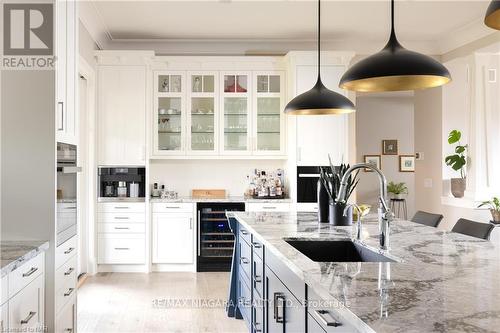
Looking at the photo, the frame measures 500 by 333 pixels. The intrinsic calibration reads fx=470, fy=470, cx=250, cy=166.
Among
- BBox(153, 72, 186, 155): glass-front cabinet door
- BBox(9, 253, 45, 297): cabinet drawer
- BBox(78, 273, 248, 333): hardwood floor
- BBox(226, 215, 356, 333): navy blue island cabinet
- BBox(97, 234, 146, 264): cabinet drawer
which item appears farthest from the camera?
BBox(153, 72, 186, 155): glass-front cabinet door

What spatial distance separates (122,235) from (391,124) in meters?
6.54

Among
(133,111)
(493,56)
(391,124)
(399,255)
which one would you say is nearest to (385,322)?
(399,255)

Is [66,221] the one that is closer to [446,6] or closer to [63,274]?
[63,274]

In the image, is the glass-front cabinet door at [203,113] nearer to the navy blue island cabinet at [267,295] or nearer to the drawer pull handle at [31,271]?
the navy blue island cabinet at [267,295]

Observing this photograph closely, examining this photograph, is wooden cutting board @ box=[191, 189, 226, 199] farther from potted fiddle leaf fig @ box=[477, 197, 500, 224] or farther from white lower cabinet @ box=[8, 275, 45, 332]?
white lower cabinet @ box=[8, 275, 45, 332]

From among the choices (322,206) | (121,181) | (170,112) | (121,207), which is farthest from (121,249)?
(322,206)

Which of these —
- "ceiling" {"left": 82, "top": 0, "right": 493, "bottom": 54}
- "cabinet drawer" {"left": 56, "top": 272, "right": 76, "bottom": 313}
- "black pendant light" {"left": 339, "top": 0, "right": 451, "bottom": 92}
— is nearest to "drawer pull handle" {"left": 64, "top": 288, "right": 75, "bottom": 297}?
"cabinet drawer" {"left": 56, "top": 272, "right": 76, "bottom": 313}

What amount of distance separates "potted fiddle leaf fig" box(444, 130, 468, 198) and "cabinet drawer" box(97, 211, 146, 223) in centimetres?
368

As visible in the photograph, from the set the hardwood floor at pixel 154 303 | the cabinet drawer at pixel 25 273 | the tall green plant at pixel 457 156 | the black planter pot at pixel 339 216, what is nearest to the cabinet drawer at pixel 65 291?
the cabinet drawer at pixel 25 273

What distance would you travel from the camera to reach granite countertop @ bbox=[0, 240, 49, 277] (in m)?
1.93

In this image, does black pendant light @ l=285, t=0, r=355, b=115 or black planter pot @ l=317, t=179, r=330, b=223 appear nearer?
black pendant light @ l=285, t=0, r=355, b=115

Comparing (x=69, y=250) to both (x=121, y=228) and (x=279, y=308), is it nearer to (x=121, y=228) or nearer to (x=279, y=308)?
(x=279, y=308)

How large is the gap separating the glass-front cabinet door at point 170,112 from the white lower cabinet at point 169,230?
0.72m

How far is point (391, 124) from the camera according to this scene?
989cm
